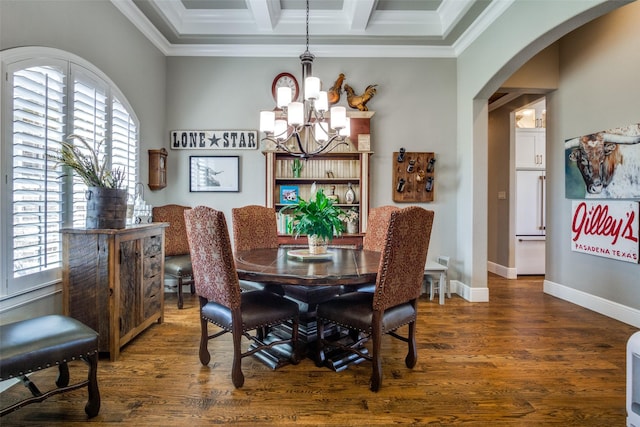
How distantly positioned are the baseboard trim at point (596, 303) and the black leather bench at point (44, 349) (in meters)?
4.53

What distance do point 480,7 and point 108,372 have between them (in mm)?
4622

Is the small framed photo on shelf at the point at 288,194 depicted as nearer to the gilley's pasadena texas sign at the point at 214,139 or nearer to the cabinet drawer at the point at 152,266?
the gilley's pasadena texas sign at the point at 214,139

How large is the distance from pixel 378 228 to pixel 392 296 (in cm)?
114

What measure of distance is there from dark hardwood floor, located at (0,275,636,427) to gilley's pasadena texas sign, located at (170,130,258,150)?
91.4 inches

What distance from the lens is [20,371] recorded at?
1.50 m

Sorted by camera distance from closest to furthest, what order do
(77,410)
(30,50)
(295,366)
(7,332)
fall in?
(7,332) → (77,410) → (30,50) → (295,366)

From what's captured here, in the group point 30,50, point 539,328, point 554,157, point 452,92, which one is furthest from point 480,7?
point 30,50

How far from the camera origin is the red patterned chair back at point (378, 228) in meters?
3.03

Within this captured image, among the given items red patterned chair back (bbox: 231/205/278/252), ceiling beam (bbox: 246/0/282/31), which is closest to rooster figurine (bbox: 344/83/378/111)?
ceiling beam (bbox: 246/0/282/31)

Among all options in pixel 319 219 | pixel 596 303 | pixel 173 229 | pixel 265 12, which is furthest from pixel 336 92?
pixel 596 303

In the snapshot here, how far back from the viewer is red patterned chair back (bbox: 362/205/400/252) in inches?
119

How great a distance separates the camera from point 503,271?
17.8 feet

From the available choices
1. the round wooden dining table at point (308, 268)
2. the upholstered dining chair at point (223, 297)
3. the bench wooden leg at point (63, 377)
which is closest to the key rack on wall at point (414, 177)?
the round wooden dining table at point (308, 268)

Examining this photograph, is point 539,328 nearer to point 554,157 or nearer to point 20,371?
point 554,157
